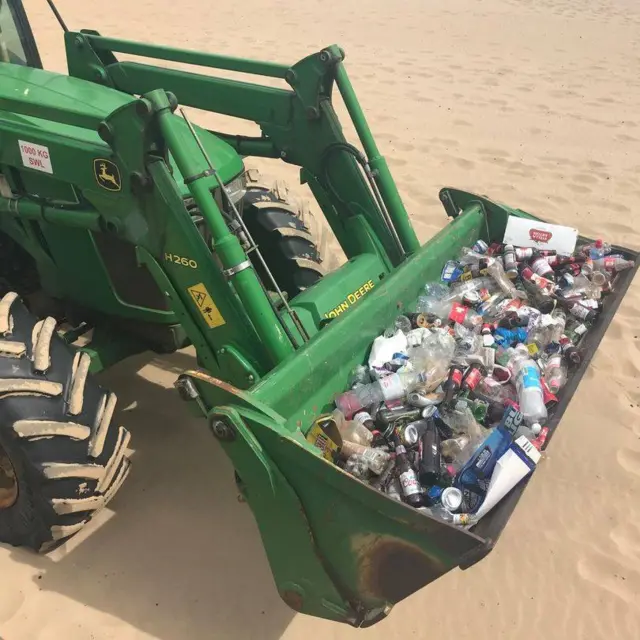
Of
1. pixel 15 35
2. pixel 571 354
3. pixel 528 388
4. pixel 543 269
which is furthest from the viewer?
pixel 15 35

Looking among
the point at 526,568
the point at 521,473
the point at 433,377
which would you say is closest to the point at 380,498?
the point at 521,473

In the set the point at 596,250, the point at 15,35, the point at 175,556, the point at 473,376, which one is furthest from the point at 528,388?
the point at 15,35

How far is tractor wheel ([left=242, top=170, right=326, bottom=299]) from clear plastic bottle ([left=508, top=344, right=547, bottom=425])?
1419 millimetres

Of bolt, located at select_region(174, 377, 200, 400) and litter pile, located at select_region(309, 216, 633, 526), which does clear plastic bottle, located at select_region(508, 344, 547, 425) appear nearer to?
litter pile, located at select_region(309, 216, 633, 526)

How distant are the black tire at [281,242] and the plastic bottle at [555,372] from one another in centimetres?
148

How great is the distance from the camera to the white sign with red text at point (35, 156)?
8.78 ft

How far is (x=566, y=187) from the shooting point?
674cm

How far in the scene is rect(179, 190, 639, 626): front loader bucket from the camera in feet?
6.53

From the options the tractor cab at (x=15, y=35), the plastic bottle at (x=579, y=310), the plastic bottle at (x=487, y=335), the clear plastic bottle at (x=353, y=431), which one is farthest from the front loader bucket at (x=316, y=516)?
the tractor cab at (x=15, y=35)

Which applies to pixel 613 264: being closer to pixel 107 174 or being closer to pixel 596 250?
pixel 596 250

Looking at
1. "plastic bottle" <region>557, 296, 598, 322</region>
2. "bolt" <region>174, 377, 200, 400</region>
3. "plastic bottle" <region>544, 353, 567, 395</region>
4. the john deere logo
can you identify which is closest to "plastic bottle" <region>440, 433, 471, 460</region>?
"plastic bottle" <region>544, 353, 567, 395</region>

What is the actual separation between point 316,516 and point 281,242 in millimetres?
1977

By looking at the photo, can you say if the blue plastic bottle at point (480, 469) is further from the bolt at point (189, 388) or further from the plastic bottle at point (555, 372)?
the bolt at point (189, 388)

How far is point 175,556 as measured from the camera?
9.70 feet
